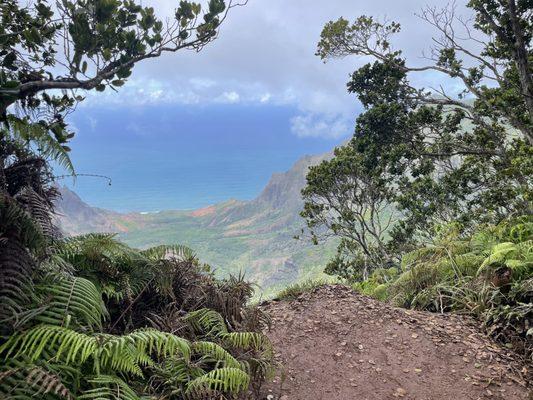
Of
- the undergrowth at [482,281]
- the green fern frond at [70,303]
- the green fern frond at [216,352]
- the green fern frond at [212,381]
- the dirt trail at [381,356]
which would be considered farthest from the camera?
the undergrowth at [482,281]

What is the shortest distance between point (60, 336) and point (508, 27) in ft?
43.1

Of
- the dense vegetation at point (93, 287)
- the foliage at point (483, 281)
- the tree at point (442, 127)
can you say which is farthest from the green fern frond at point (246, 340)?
the tree at point (442, 127)

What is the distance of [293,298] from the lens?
266 inches

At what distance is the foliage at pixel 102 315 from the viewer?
272 centimetres

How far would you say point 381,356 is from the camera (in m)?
5.18

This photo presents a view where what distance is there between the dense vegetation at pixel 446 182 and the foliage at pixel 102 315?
3.48m

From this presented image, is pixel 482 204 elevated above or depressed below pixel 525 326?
above

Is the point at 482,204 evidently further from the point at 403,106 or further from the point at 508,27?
the point at 508,27

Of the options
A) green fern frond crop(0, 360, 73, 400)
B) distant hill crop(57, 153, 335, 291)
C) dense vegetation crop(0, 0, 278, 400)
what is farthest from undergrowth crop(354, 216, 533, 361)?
distant hill crop(57, 153, 335, 291)

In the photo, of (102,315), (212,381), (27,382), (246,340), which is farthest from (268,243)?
(27,382)

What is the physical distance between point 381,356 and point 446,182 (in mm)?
12467

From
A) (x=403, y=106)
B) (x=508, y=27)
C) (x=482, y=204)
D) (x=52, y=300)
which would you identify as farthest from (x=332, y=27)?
(x=52, y=300)

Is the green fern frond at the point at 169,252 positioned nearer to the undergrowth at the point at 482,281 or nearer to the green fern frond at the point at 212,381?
the green fern frond at the point at 212,381

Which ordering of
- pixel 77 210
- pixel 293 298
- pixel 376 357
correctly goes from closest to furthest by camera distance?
pixel 376 357 < pixel 293 298 < pixel 77 210
